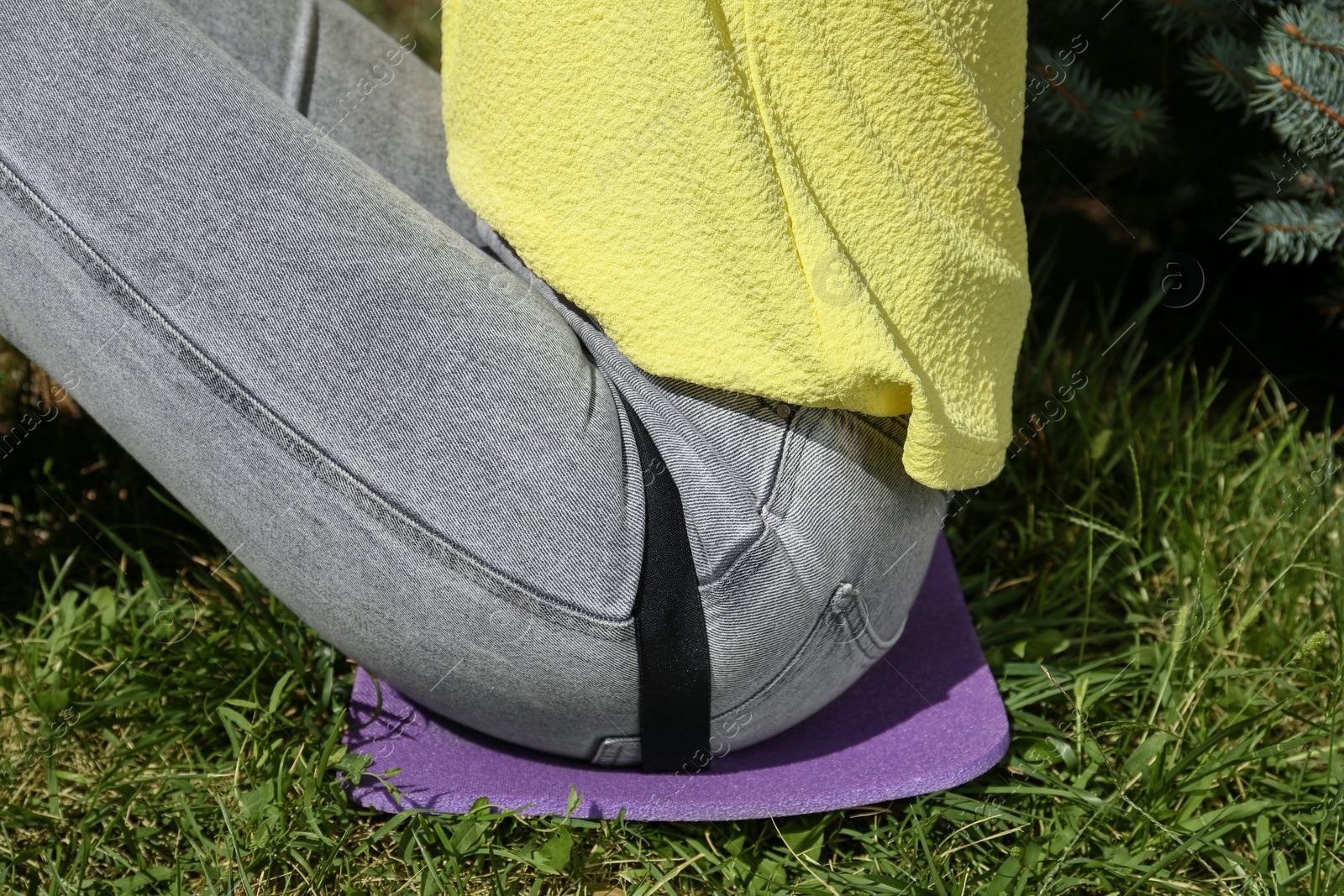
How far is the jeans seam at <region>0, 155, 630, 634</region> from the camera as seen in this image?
89 centimetres

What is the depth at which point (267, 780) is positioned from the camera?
1221 mm

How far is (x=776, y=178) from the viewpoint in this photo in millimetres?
878

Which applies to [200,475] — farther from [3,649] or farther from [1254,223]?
[1254,223]

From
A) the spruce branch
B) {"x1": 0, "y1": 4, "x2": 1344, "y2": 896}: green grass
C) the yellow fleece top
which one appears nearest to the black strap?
the yellow fleece top

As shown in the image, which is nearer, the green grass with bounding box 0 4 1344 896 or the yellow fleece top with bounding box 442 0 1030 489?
the yellow fleece top with bounding box 442 0 1030 489

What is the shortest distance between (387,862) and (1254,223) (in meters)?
1.54

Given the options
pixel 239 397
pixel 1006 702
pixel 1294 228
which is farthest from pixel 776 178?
pixel 1294 228

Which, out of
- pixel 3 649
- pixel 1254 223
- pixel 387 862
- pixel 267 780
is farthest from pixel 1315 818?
pixel 3 649

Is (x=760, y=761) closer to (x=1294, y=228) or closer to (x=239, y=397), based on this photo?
(x=239, y=397)

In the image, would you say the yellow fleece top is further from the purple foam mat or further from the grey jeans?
the purple foam mat

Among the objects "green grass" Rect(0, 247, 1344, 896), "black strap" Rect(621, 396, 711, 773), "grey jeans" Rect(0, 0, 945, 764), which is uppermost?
"grey jeans" Rect(0, 0, 945, 764)

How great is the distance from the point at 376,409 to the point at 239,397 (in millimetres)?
119

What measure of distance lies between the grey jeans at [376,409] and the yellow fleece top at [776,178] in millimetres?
62

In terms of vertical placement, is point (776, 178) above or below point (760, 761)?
above
